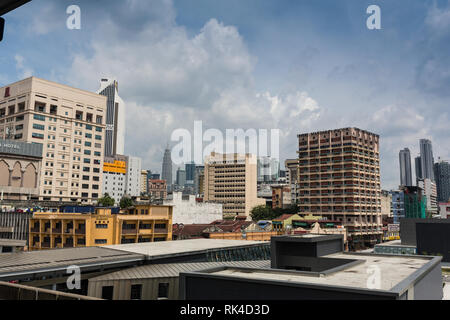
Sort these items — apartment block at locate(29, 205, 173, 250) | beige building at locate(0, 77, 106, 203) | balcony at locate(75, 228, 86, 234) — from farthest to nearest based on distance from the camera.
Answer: beige building at locate(0, 77, 106, 203)
apartment block at locate(29, 205, 173, 250)
balcony at locate(75, 228, 86, 234)

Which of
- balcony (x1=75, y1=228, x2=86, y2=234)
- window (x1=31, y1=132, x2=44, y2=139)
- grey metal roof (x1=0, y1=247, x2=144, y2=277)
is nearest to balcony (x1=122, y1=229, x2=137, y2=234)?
balcony (x1=75, y1=228, x2=86, y2=234)

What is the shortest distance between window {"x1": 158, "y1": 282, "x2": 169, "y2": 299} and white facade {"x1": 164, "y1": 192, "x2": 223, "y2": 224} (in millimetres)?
92283

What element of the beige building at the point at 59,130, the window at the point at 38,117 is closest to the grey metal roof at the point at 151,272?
the beige building at the point at 59,130

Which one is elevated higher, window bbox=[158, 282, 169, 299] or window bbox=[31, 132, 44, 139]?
window bbox=[31, 132, 44, 139]

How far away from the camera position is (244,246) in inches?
1877

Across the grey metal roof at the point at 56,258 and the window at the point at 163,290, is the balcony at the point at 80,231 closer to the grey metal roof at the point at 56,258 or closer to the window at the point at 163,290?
the grey metal roof at the point at 56,258

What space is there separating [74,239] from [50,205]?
36.8 meters

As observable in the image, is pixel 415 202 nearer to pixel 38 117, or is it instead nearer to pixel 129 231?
pixel 129 231

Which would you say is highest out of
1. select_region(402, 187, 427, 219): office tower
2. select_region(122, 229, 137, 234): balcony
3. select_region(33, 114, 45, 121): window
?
select_region(33, 114, 45, 121): window

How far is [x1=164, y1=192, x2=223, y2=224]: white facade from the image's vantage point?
124m

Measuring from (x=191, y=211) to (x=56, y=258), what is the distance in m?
99.2

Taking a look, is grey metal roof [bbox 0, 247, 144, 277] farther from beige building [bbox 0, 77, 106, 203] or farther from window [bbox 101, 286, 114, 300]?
beige building [bbox 0, 77, 106, 203]
